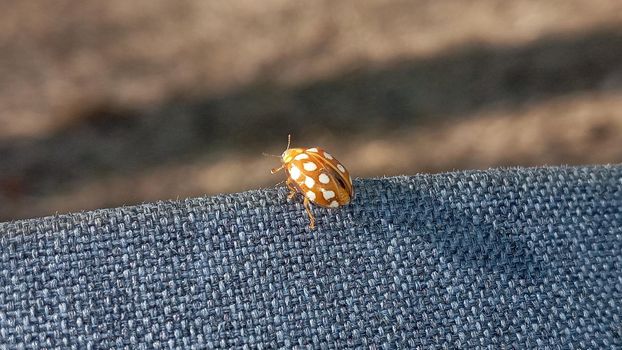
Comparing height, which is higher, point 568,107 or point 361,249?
Answer: point 568,107

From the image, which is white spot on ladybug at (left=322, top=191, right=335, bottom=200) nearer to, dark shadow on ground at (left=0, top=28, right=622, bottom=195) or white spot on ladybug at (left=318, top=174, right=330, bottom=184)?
white spot on ladybug at (left=318, top=174, right=330, bottom=184)

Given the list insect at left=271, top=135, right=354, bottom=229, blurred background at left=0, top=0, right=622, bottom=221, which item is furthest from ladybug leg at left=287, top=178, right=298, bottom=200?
blurred background at left=0, top=0, right=622, bottom=221

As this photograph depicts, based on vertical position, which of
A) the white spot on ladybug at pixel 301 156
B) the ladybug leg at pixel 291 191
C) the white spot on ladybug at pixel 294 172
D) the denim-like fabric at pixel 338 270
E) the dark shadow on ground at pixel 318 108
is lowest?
the denim-like fabric at pixel 338 270

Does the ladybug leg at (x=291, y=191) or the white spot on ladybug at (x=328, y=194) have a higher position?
the ladybug leg at (x=291, y=191)

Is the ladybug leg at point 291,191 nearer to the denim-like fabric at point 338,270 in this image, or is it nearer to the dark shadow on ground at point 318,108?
the denim-like fabric at point 338,270

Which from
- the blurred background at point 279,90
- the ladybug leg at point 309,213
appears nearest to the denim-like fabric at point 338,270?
the ladybug leg at point 309,213

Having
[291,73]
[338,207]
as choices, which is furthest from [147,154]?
[338,207]

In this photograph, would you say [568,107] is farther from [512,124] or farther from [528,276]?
[528,276]

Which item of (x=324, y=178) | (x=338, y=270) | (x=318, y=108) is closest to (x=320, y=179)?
(x=324, y=178)
